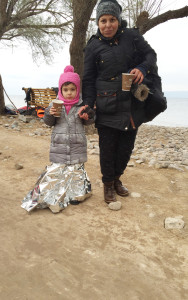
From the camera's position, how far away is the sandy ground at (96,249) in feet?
5.46

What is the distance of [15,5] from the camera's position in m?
8.52

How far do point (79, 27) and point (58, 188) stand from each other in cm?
459

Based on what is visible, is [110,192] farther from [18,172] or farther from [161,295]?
[18,172]

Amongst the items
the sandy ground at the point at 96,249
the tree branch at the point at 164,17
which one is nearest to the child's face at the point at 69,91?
the sandy ground at the point at 96,249

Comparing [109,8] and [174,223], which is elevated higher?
[109,8]

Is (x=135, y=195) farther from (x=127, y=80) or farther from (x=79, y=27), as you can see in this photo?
(x=79, y=27)

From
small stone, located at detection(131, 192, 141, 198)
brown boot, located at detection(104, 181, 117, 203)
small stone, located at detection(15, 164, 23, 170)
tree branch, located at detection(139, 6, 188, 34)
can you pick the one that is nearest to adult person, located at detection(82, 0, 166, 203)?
brown boot, located at detection(104, 181, 117, 203)

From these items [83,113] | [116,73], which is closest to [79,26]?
[116,73]

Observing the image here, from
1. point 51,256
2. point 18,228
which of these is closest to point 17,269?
point 51,256

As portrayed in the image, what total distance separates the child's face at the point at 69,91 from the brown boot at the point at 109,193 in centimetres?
102

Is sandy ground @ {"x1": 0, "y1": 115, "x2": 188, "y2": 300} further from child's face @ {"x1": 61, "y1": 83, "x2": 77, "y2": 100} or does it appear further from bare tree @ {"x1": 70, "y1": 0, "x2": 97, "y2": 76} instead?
bare tree @ {"x1": 70, "y1": 0, "x2": 97, "y2": 76}

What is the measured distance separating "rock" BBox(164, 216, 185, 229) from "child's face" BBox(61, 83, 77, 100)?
1.55 metres

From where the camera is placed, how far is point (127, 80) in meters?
2.21

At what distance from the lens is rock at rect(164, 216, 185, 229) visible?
2.42 metres
